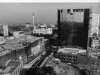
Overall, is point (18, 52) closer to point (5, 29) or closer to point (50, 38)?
point (5, 29)

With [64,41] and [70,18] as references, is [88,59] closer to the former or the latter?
[64,41]

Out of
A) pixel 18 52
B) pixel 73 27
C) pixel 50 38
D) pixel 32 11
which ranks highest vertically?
pixel 32 11

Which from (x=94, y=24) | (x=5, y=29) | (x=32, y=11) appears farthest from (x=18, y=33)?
(x=94, y=24)

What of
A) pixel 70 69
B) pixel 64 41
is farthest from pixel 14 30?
pixel 70 69

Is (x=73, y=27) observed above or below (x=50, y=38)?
above

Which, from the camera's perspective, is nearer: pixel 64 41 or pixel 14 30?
pixel 14 30

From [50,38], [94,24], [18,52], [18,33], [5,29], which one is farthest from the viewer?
[50,38]

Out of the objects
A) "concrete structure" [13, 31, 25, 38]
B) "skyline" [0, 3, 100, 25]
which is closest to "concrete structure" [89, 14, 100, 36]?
"skyline" [0, 3, 100, 25]
